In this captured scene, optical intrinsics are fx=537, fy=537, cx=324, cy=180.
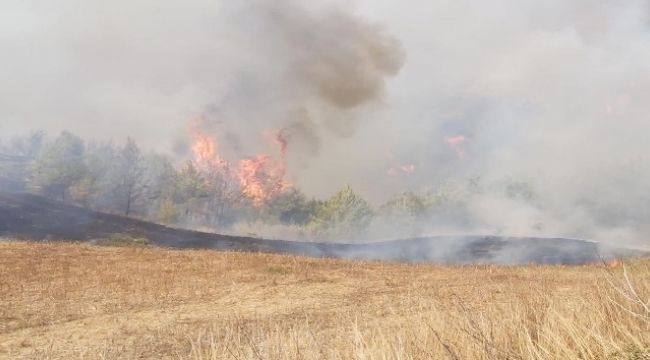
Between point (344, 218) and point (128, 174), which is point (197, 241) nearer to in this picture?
point (128, 174)

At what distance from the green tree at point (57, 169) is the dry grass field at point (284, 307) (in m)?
70.3

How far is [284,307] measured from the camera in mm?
23172

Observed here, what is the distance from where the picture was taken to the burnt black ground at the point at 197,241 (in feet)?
232

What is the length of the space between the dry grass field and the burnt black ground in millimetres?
31641

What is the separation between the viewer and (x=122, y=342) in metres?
16.8

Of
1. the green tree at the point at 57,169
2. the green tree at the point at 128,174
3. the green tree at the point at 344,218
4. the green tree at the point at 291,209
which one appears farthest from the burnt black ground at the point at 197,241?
the green tree at the point at 291,209

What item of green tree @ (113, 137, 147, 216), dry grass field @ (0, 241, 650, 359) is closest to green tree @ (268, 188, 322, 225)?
green tree @ (113, 137, 147, 216)

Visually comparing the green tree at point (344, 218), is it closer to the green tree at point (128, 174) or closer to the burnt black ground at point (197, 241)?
the burnt black ground at point (197, 241)

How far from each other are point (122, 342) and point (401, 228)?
120 metres

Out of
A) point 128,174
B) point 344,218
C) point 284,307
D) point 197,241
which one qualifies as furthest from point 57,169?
point 284,307

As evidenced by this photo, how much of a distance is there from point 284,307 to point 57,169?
96.6 m

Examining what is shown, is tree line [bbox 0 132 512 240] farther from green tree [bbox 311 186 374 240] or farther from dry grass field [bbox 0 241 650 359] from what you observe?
dry grass field [bbox 0 241 650 359]

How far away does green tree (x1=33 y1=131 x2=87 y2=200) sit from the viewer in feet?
346

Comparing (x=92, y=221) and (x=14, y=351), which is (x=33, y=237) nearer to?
(x=92, y=221)
